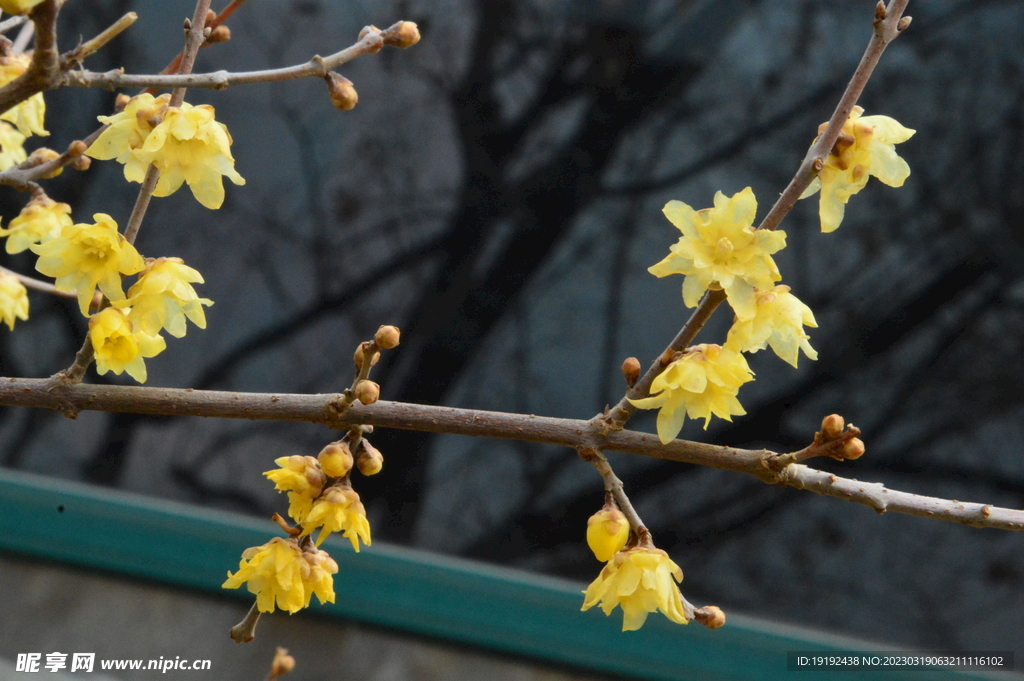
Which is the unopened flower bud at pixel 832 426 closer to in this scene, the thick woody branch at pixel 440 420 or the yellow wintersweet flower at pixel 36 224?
the thick woody branch at pixel 440 420

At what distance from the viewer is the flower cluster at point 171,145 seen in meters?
0.52

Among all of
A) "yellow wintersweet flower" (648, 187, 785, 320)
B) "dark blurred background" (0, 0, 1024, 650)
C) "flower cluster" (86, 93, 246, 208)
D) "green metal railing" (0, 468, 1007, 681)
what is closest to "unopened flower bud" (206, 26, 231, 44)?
"flower cluster" (86, 93, 246, 208)

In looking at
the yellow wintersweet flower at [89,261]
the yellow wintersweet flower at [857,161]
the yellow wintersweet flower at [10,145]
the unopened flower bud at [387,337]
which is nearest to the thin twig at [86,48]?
the yellow wintersweet flower at [89,261]

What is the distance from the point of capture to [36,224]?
0.75m

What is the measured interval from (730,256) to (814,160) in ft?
0.30

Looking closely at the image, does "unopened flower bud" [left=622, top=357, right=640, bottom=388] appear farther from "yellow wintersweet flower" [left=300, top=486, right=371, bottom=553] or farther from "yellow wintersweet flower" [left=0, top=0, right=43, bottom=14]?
"yellow wintersweet flower" [left=0, top=0, right=43, bottom=14]

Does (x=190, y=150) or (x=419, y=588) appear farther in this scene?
(x=419, y=588)

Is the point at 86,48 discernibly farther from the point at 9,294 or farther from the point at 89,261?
the point at 9,294

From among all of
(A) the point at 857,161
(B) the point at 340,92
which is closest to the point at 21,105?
(B) the point at 340,92

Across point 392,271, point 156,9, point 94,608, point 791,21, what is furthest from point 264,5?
point 94,608

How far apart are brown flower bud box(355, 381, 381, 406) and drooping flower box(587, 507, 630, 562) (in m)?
0.18

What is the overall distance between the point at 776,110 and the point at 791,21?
0.19 meters

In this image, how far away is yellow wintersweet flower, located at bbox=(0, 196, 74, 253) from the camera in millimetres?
738

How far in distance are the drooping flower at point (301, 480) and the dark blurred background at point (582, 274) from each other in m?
1.12
